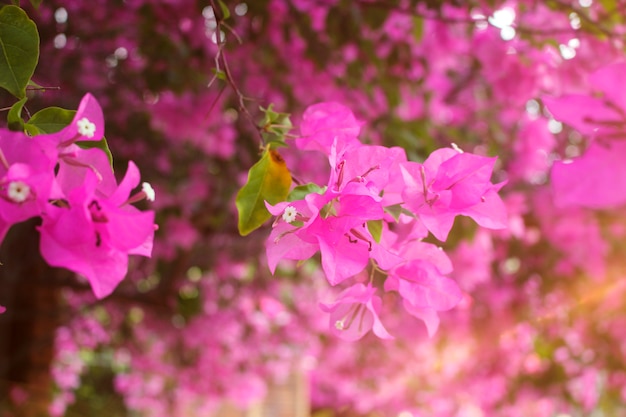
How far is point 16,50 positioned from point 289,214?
248mm

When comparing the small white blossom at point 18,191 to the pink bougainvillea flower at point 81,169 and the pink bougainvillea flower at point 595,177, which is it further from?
the pink bougainvillea flower at point 595,177

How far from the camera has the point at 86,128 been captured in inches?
19.4

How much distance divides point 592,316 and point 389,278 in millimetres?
3098

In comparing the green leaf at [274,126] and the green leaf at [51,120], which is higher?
the green leaf at [51,120]

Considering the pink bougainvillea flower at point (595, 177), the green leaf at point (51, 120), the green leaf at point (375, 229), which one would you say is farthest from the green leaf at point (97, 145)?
the pink bougainvillea flower at point (595, 177)

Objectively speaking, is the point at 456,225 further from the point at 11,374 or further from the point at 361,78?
the point at 11,374

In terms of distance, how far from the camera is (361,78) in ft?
5.62

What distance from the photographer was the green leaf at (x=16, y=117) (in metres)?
0.52

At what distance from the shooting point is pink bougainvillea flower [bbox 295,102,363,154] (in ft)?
2.09

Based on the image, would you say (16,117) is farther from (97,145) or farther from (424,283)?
(424,283)

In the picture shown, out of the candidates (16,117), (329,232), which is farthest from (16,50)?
(329,232)

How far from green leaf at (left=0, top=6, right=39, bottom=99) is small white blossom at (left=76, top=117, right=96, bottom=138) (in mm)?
83

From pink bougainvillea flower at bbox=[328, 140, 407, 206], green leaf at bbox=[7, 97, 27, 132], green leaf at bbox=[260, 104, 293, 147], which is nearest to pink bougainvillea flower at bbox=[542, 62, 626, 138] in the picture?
pink bougainvillea flower at bbox=[328, 140, 407, 206]

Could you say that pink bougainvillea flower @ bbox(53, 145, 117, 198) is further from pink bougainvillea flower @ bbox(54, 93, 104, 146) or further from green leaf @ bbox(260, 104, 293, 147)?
green leaf @ bbox(260, 104, 293, 147)
